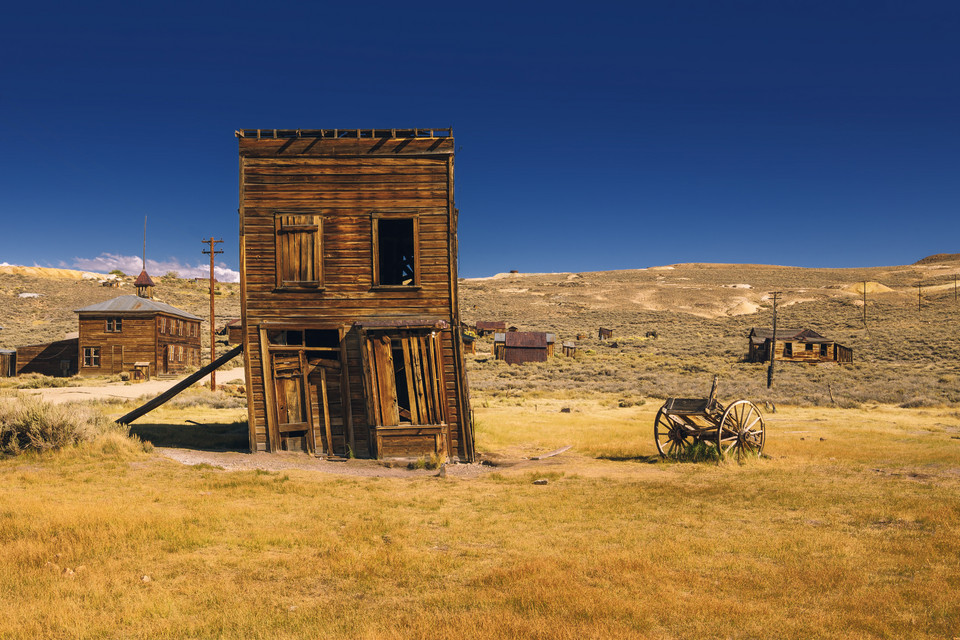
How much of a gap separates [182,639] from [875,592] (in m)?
6.06

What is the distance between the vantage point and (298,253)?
539 inches

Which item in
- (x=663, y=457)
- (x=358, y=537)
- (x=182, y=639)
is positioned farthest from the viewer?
(x=663, y=457)

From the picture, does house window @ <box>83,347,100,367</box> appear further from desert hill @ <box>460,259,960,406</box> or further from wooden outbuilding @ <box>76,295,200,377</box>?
desert hill @ <box>460,259,960,406</box>

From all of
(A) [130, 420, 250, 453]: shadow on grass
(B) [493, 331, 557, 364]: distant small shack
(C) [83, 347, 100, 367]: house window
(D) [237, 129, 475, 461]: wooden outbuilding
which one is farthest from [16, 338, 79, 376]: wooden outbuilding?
(D) [237, 129, 475, 461]: wooden outbuilding

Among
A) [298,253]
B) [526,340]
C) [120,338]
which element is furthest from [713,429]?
[120,338]

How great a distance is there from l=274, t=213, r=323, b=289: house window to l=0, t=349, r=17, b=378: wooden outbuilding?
34296mm

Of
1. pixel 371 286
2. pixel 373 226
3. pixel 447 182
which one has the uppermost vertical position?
pixel 447 182

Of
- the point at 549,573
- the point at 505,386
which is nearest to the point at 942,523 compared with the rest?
the point at 549,573

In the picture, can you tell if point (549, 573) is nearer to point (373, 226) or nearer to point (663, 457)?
point (663, 457)

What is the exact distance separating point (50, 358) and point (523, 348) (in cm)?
3420

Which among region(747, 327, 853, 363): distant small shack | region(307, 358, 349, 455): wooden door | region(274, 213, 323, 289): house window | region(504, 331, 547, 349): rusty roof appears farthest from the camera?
region(504, 331, 547, 349): rusty roof

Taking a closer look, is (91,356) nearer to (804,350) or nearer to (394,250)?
(394,250)

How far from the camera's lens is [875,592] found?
530 cm

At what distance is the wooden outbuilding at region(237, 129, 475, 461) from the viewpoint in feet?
44.5
